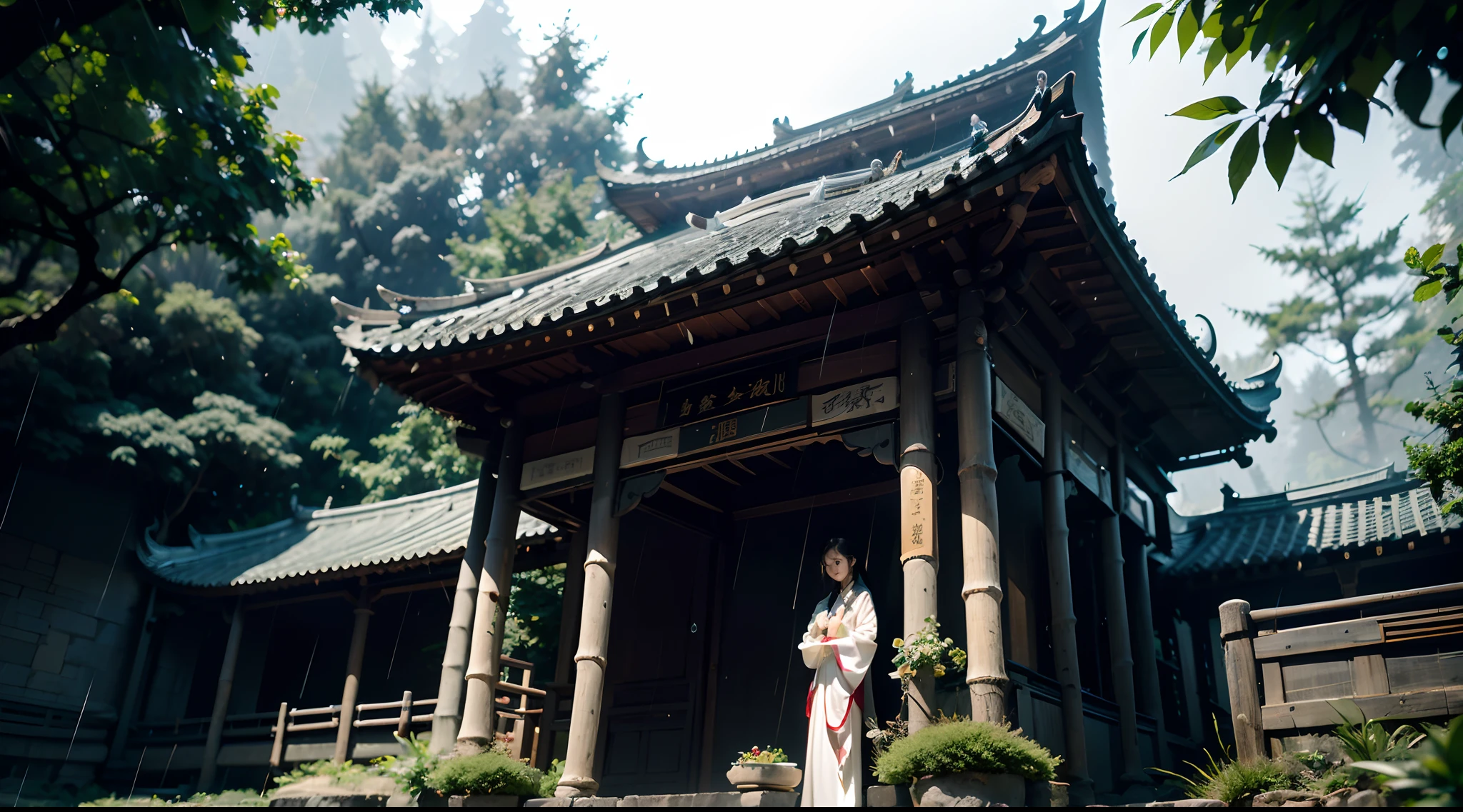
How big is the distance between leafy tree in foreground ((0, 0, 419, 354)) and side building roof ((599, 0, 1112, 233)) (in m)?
6.94

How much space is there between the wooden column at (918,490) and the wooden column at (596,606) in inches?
115

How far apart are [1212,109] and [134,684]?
20153mm

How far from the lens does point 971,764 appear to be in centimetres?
572

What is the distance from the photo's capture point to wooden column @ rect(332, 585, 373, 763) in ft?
45.3

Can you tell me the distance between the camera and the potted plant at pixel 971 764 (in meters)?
5.71

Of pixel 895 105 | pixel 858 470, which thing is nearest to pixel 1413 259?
pixel 858 470

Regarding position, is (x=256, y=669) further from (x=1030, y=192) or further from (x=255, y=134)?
(x=1030, y=192)

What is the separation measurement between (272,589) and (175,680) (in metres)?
4.11

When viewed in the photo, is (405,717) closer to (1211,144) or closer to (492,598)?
(492,598)

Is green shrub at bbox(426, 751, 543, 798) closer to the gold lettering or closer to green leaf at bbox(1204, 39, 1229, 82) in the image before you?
the gold lettering

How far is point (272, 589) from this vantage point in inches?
645

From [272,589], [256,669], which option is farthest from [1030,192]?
[256,669]

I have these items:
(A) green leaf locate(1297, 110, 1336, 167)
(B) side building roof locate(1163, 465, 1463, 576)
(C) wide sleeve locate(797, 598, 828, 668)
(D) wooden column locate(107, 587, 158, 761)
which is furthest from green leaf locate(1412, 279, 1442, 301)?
(D) wooden column locate(107, 587, 158, 761)

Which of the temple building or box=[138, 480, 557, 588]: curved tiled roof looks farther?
box=[138, 480, 557, 588]: curved tiled roof
